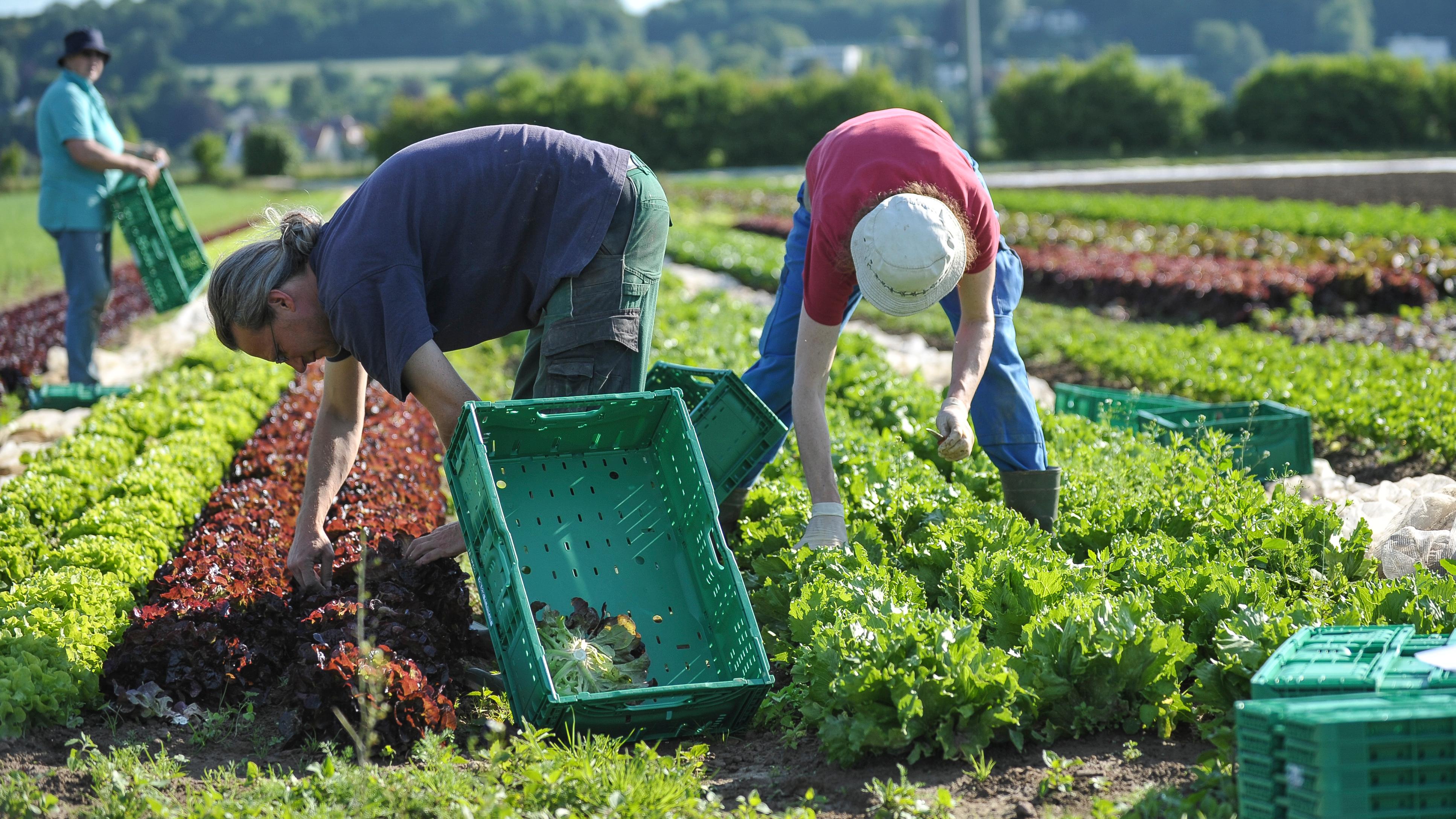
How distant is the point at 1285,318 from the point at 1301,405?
4.26 metres

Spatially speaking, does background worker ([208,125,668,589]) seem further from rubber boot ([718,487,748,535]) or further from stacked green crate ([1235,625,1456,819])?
stacked green crate ([1235,625,1456,819])

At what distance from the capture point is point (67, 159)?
22.4 feet

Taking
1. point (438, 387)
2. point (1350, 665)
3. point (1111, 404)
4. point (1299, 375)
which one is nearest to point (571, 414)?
point (438, 387)

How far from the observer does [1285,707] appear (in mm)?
2088

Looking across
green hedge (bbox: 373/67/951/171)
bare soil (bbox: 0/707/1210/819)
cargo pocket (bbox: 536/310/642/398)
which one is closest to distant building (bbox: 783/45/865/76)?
green hedge (bbox: 373/67/951/171)

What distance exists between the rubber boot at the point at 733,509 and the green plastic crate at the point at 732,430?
49cm

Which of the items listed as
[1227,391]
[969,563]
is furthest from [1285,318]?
[969,563]

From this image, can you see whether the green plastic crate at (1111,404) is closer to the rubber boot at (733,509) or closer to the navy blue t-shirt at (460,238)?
the rubber boot at (733,509)

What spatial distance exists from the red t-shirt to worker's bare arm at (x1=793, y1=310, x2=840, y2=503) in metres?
0.04

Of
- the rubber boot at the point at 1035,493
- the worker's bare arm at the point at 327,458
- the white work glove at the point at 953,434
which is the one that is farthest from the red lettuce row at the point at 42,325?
the white work glove at the point at 953,434

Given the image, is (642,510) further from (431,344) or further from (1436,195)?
(1436,195)

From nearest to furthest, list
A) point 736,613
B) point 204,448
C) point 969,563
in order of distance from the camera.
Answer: point 736,613
point 969,563
point 204,448

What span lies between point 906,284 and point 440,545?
60.9 inches

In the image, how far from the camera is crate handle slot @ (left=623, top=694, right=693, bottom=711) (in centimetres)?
279
